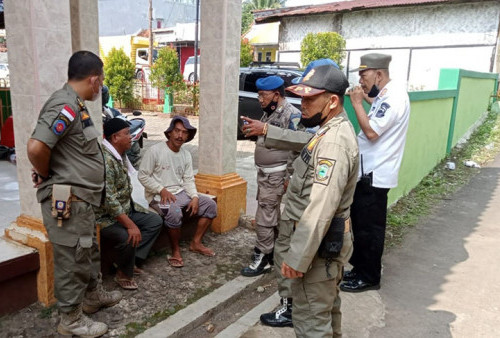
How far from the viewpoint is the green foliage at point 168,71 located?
17.1 m

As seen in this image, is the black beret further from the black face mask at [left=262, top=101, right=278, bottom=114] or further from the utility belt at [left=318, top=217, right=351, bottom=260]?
the utility belt at [left=318, top=217, right=351, bottom=260]

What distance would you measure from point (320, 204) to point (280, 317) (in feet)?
4.83

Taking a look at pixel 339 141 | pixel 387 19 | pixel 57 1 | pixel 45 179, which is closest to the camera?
pixel 339 141

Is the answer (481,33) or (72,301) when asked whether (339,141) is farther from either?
(481,33)

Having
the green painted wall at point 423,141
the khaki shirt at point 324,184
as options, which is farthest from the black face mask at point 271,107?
the green painted wall at point 423,141

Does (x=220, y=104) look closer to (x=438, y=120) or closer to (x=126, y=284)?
(x=126, y=284)

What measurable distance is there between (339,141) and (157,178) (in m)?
2.19

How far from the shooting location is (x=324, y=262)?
7.19 ft

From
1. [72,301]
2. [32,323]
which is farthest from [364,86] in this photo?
[32,323]

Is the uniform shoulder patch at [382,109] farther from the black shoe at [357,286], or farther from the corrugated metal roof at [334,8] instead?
the corrugated metal roof at [334,8]

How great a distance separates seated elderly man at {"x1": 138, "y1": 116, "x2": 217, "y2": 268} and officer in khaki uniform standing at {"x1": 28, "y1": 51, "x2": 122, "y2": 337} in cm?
114

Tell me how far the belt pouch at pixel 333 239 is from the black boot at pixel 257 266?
170 cm

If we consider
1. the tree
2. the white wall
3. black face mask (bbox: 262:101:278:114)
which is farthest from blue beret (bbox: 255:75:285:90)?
the tree

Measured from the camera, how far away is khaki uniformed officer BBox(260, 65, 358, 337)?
203 centimetres
